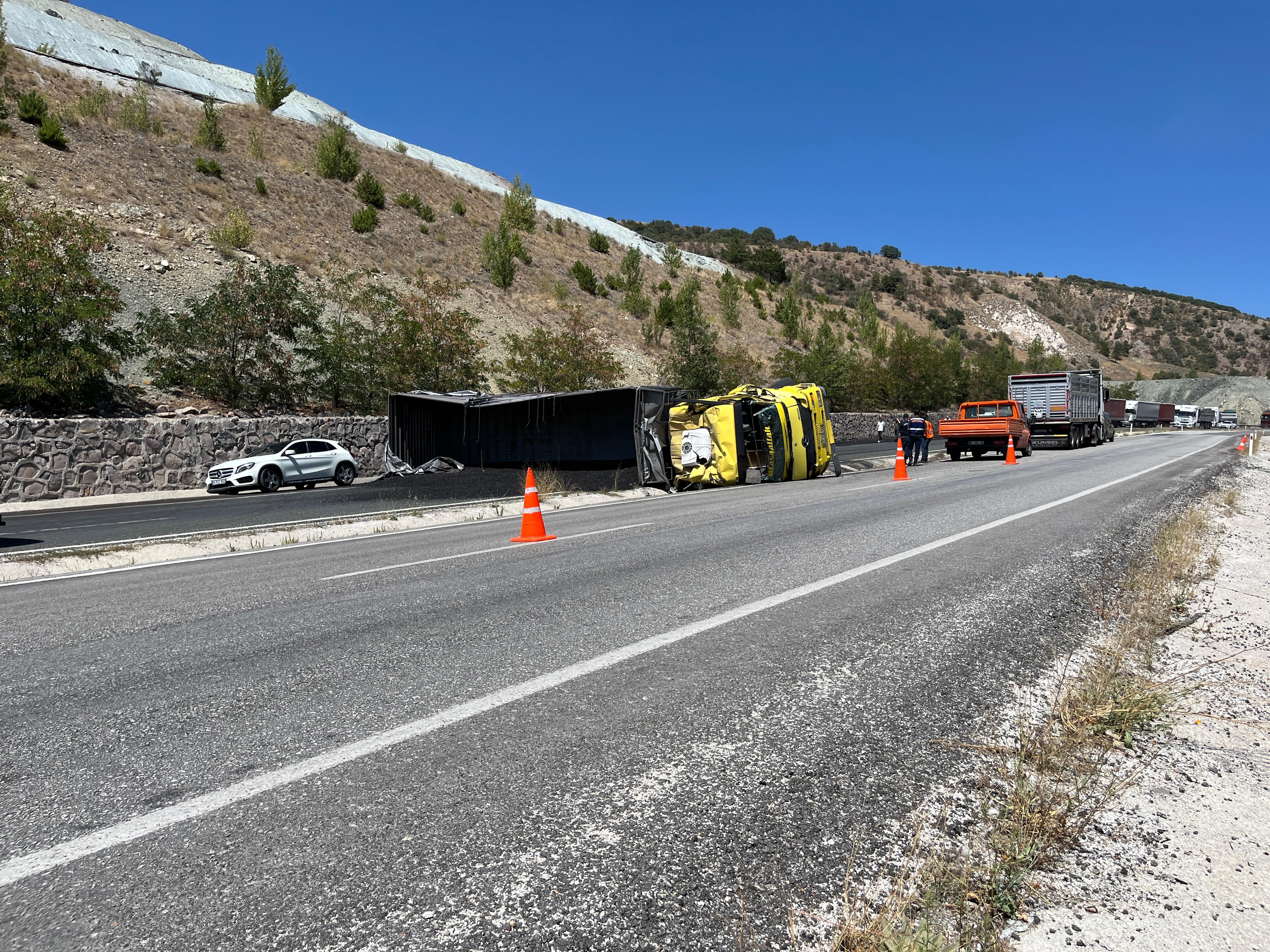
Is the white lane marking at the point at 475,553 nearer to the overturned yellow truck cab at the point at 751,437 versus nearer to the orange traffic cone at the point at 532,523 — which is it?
the orange traffic cone at the point at 532,523

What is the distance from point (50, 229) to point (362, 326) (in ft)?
31.5

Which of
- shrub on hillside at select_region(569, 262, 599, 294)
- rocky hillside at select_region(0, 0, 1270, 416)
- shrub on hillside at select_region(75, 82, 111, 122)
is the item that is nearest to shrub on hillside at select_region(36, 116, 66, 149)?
rocky hillside at select_region(0, 0, 1270, 416)

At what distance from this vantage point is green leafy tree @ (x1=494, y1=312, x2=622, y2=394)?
3162 cm

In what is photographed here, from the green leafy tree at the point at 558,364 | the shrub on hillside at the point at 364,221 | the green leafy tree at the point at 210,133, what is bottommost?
the green leafy tree at the point at 558,364

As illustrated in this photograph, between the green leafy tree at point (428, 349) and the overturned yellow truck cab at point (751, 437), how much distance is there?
1164cm

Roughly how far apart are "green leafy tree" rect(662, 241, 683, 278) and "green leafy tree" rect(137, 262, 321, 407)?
42.8 meters

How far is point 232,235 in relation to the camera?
34.5m

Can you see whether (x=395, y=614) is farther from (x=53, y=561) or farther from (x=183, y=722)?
(x=53, y=561)

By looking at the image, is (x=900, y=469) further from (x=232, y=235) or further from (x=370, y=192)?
(x=370, y=192)

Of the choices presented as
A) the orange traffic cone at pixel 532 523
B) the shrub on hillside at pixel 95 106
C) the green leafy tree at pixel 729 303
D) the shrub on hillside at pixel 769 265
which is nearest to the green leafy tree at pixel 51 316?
the orange traffic cone at pixel 532 523

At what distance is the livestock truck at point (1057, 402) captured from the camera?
36.2 meters

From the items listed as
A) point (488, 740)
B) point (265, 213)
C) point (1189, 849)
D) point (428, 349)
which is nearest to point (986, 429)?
point (428, 349)

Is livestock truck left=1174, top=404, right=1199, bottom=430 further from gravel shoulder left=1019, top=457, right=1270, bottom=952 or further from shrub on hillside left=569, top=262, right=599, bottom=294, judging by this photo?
gravel shoulder left=1019, top=457, right=1270, bottom=952

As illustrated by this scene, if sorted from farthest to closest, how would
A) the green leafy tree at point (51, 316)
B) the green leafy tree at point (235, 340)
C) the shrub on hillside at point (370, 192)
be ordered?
the shrub on hillside at point (370, 192), the green leafy tree at point (235, 340), the green leafy tree at point (51, 316)
